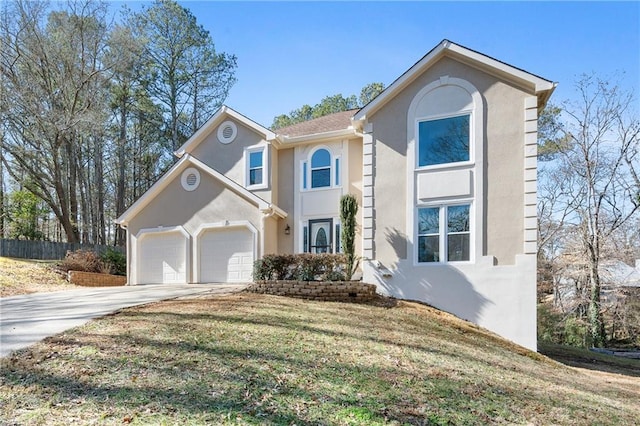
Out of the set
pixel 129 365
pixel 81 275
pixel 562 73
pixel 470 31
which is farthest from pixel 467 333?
pixel 562 73

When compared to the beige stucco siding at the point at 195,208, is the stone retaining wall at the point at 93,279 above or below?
below

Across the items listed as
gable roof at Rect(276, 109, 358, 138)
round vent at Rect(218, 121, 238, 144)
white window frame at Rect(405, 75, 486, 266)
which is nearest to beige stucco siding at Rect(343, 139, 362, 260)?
gable roof at Rect(276, 109, 358, 138)

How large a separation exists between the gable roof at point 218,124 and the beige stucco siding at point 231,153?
0.46 ft

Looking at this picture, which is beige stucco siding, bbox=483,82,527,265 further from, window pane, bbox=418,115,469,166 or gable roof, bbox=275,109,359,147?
gable roof, bbox=275,109,359,147

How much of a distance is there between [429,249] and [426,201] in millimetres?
1311

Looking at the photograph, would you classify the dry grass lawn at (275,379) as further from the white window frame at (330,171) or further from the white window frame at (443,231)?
the white window frame at (330,171)

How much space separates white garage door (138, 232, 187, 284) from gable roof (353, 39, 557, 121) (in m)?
7.80

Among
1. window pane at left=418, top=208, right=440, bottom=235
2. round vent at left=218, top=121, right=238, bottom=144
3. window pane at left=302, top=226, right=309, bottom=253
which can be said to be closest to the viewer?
window pane at left=418, top=208, right=440, bottom=235

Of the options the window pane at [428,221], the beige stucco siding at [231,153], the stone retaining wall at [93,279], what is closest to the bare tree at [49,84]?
the stone retaining wall at [93,279]

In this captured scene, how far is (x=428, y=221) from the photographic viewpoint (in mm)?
11578

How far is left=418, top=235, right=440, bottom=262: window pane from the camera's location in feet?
37.2

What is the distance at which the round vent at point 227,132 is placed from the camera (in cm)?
1622

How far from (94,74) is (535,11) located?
22247 mm

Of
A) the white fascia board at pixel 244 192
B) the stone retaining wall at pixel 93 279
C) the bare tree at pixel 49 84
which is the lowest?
the stone retaining wall at pixel 93 279
